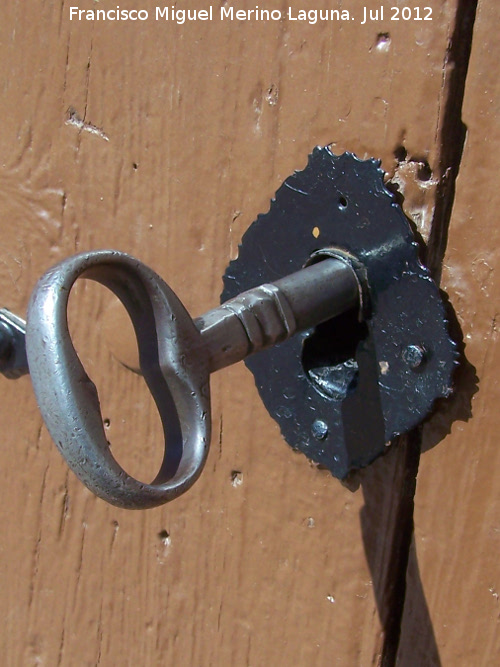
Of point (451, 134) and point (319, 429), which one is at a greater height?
point (451, 134)

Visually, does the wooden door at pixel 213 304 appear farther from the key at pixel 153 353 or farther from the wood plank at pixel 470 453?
the key at pixel 153 353

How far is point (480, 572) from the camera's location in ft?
1.48

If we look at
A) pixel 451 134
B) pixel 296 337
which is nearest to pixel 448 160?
pixel 451 134

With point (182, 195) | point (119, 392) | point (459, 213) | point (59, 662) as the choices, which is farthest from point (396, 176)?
point (59, 662)

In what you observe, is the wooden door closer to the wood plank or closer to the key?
the wood plank

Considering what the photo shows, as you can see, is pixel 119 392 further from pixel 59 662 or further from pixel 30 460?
pixel 59 662

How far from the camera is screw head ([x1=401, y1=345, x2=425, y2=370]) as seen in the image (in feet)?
1.40

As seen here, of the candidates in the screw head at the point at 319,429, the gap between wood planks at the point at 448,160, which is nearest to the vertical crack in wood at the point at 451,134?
the gap between wood planks at the point at 448,160

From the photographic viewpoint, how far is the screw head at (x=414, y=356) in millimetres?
428

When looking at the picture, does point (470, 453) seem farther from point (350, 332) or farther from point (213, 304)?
point (213, 304)

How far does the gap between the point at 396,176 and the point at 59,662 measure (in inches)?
20.3

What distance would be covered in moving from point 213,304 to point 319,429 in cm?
12

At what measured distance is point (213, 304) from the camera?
0.55 m

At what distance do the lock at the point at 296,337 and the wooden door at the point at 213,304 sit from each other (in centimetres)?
2
